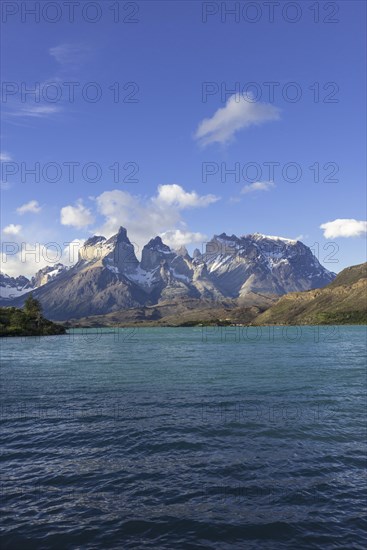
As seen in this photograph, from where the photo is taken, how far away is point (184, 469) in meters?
→ 27.0

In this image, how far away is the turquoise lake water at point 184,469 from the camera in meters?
19.5

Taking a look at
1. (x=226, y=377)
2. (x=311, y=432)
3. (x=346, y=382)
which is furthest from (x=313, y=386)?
(x=311, y=432)

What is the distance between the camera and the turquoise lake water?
768 inches

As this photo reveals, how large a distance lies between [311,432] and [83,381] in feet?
135

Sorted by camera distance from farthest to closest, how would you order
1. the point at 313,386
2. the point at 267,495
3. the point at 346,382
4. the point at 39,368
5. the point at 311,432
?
the point at 39,368 < the point at 346,382 < the point at 313,386 < the point at 311,432 < the point at 267,495

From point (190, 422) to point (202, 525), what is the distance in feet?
60.2

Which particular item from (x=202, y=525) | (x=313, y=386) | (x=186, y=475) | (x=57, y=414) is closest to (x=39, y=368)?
(x=57, y=414)

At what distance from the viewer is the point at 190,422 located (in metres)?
38.4

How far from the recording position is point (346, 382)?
63.5 m

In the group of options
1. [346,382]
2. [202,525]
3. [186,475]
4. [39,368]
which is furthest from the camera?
[39,368]

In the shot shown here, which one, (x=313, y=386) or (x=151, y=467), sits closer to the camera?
(x=151, y=467)

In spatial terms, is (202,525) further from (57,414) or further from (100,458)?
(57,414)

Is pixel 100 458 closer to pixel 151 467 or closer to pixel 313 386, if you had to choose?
pixel 151 467

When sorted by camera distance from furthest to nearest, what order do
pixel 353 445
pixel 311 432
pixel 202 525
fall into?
pixel 311 432 < pixel 353 445 < pixel 202 525
